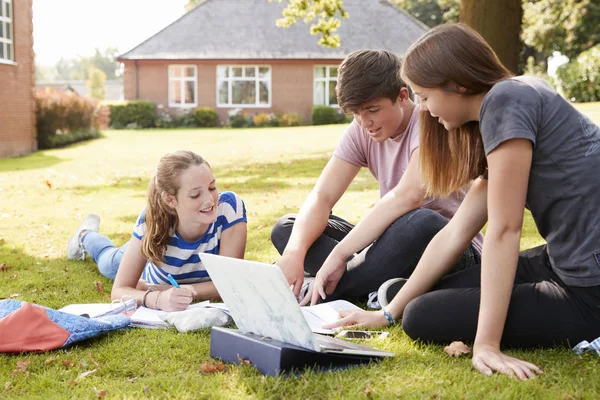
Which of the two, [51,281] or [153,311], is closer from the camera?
[153,311]

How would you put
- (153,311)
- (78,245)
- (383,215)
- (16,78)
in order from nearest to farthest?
1. (383,215)
2. (153,311)
3. (78,245)
4. (16,78)

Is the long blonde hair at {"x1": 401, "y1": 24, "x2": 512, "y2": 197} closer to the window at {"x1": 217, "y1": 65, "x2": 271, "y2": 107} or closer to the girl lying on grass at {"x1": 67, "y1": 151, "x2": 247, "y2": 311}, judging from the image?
the girl lying on grass at {"x1": 67, "y1": 151, "x2": 247, "y2": 311}

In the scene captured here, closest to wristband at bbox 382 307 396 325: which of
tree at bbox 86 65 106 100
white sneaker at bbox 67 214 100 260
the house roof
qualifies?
white sneaker at bbox 67 214 100 260

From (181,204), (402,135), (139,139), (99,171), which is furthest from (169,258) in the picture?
(139,139)

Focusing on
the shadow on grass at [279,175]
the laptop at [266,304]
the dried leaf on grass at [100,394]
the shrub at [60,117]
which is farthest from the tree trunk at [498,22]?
the shrub at [60,117]

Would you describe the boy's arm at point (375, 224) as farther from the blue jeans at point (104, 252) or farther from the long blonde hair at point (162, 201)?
the blue jeans at point (104, 252)

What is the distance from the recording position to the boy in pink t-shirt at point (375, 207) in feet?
12.9

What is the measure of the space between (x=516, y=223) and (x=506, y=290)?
265 millimetres

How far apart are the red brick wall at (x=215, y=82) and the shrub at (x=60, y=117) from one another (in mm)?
8166

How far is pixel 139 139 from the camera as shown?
23.6 m

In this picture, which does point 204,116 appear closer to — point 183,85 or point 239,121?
point 239,121

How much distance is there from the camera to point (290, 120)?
1186 inches

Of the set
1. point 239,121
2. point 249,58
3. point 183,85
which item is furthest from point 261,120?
point 183,85

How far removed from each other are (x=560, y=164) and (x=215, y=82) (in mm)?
30213
